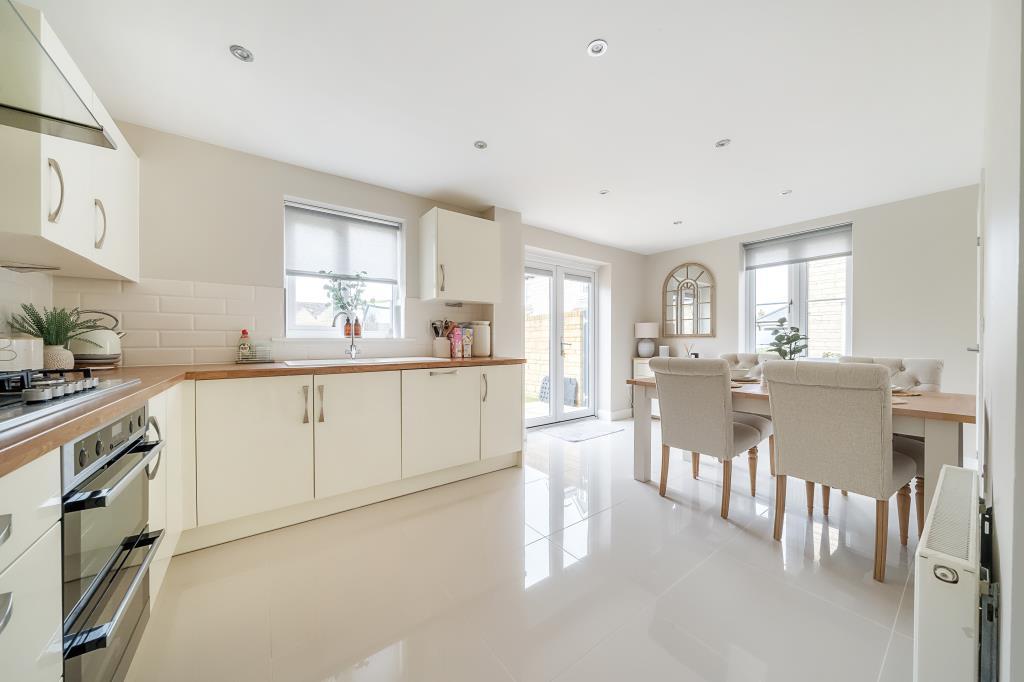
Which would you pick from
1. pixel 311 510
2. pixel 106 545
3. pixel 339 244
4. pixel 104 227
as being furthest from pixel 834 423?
pixel 104 227

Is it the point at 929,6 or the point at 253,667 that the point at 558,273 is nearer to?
the point at 929,6

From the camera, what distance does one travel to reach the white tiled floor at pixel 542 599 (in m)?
1.21

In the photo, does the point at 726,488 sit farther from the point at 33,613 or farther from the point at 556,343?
the point at 556,343

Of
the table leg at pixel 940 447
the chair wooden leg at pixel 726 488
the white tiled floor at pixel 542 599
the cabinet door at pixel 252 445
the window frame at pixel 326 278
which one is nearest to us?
the white tiled floor at pixel 542 599

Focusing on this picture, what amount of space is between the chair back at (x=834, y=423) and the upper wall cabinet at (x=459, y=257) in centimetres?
212

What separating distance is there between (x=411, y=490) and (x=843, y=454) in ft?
8.05

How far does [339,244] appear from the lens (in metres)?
2.84

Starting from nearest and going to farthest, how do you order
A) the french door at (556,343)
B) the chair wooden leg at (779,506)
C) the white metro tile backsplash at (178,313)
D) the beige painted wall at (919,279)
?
the chair wooden leg at (779,506)
the white metro tile backsplash at (178,313)
the beige painted wall at (919,279)
the french door at (556,343)

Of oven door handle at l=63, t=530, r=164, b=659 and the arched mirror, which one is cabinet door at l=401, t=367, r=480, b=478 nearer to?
oven door handle at l=63, t=530, r=164, b=659

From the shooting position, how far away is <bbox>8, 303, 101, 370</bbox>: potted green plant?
1614 millimetres

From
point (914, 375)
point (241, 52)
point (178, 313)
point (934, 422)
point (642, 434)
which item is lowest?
point (642, 434)

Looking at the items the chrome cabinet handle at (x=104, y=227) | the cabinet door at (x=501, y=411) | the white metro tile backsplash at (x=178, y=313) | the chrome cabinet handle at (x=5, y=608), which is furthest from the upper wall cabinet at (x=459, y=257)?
the chrome cabinet handle at (x=5, y=608)

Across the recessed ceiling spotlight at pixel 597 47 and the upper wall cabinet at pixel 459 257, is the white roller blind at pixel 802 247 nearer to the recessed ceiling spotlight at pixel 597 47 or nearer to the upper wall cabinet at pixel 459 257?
the upper wall cabinet at pixel 459 257

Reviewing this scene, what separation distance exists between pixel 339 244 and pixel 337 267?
18 cm
